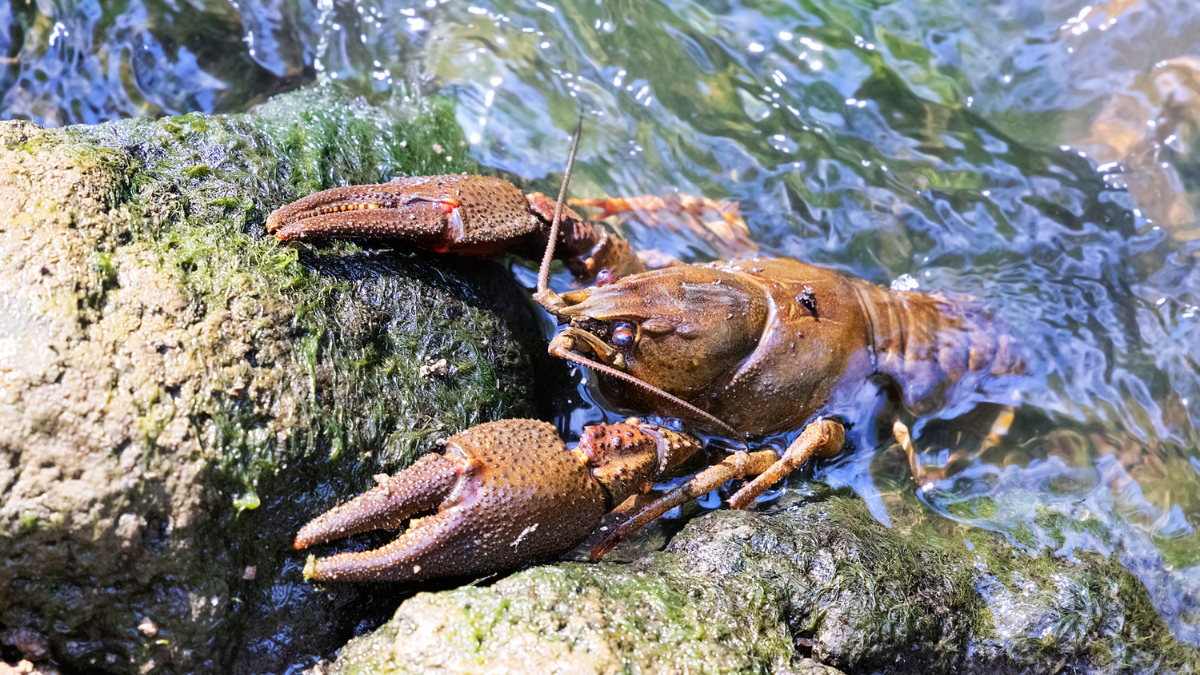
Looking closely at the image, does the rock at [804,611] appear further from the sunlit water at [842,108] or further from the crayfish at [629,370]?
the sunlit water at [842,108]

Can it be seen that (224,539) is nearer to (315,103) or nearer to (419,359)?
(419,359)

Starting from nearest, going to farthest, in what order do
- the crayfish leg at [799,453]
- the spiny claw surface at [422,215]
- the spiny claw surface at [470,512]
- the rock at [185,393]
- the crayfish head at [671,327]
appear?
the rock at [185,393] → the spiny claw surface at [470,512] → the spiny claw surface at [422,215] → the crayfish leg at [799,453] → the crayfish head at [671,327]

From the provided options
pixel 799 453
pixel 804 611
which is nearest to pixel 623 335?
pixel 799 453

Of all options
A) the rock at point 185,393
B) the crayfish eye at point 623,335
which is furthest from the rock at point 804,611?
the crayfish eye at point 623,335

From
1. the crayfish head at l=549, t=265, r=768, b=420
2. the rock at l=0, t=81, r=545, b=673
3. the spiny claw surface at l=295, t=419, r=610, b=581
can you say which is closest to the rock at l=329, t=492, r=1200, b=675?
the spiny claw surface at l=295, t=419, r=610, b=581

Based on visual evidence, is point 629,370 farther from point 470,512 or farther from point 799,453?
point 470,512

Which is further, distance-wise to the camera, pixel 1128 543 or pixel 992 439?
pixel 992 439

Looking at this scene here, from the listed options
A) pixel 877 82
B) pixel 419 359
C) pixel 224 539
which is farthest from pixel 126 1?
pixel 877 82
